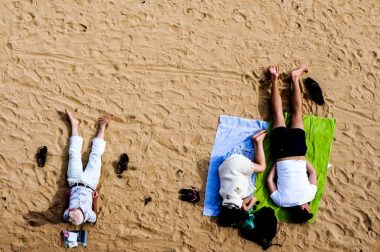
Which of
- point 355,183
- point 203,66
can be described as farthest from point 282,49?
point 355,183

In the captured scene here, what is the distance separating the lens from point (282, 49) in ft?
22.6

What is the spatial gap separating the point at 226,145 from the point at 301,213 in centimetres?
142

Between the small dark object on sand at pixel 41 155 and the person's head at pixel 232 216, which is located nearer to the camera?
the person's head at pixel 232 216

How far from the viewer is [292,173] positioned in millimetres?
6090

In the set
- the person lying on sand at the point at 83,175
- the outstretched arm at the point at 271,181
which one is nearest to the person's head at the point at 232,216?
the outstretched arm at the point at 271,181

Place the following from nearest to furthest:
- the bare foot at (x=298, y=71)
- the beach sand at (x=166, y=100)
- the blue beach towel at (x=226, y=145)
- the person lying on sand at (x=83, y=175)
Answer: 1. the person lying on sand at (x=83, y=175)
2. the beach sand at (x=166, y=100)
3. the blue beach towel at (x=226, y=145)
4. the bare foot at (x=298, y=71)

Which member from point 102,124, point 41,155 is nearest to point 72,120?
point 102,124

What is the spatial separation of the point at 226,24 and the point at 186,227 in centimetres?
320

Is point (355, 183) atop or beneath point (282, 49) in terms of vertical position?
beneath

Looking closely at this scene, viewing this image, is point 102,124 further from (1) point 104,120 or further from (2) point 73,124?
(2) point 73,124

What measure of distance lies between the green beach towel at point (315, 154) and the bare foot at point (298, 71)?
23.2 inches

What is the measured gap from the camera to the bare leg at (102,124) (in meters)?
6.32

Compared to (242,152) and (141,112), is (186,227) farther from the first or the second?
(141,112)

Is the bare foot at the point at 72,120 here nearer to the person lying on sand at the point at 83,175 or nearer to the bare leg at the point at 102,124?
the person lying on sand at the point at 83,175
